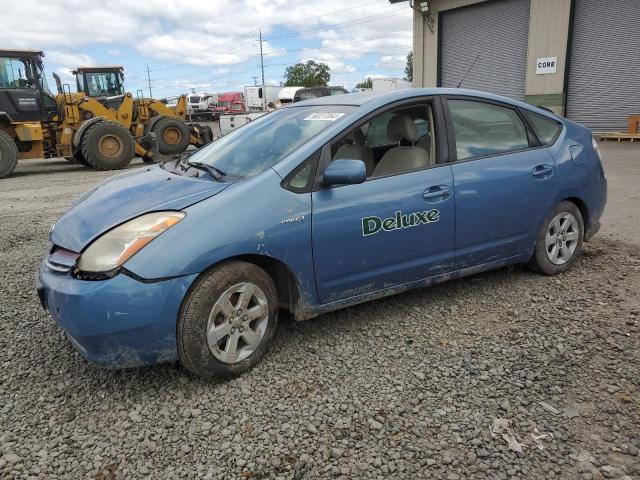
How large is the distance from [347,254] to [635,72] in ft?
47.6

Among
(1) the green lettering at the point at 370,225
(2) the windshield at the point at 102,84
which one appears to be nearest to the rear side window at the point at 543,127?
(1) the green lettering at the point at 370,225

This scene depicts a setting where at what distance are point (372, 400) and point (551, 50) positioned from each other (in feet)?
50.4

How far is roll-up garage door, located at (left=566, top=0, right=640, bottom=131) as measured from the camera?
1391cm

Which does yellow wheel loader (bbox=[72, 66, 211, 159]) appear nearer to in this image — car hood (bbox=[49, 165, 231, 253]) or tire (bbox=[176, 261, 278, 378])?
car hood (bbox=[49, 165, 231, 253])

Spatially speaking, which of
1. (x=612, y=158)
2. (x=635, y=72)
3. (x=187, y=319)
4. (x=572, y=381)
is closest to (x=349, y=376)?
(x=187, y=319)

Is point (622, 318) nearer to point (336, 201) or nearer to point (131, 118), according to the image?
point (336, 201)

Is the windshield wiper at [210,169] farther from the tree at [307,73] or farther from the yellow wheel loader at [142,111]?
the tree at [307,73]

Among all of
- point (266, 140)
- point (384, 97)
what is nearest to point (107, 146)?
point (266, 140)

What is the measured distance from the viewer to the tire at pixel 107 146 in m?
12.9

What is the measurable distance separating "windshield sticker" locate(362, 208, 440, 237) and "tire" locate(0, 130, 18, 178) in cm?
1219

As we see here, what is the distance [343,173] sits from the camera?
301 centimetres

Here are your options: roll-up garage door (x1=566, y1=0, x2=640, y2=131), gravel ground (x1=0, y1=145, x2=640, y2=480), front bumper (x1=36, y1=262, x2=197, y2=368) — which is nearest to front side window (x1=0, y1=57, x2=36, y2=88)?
gravel ground (x1=0, y1=145, x2=640, y2=480)

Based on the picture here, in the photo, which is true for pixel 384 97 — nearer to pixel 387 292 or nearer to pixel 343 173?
pixel 343 173

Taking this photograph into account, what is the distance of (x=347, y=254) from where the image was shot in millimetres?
3143
